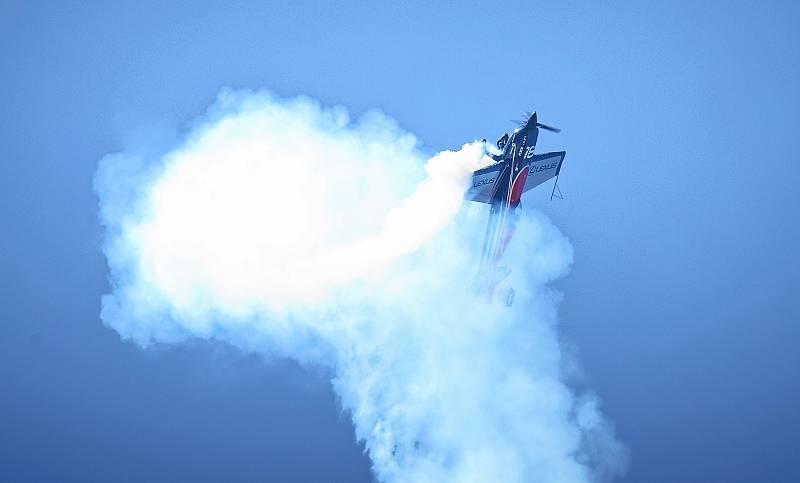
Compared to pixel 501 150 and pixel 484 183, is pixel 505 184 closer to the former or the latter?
pixel 484 183

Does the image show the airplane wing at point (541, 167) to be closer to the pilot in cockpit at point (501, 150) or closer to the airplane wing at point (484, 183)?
the pilot in cockpit at point (501, 150)

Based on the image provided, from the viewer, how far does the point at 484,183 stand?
2031 inches

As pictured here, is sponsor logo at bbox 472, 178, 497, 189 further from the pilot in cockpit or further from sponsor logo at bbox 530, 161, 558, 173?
sponsor logo at bbox 530, 161, 558, 173

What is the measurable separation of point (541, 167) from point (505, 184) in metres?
4.18

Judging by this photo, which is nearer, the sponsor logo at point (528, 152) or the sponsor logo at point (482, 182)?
the sponsor logo at point (528, 152)

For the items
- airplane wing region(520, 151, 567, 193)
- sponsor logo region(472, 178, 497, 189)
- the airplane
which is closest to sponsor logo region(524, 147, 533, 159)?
the airplane

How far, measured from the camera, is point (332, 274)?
56.9 metres

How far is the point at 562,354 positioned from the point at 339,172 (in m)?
24.4

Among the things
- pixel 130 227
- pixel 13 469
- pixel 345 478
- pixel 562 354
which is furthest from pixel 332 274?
pixel 13 469

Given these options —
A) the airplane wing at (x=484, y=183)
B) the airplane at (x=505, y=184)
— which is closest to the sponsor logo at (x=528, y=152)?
the airplane at (x=505, y=184)

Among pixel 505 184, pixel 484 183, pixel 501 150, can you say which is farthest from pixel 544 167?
pixel 484 183

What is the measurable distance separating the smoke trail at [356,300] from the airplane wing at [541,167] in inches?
169

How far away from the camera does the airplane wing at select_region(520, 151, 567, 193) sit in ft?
175

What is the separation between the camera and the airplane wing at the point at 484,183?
51.0 m
